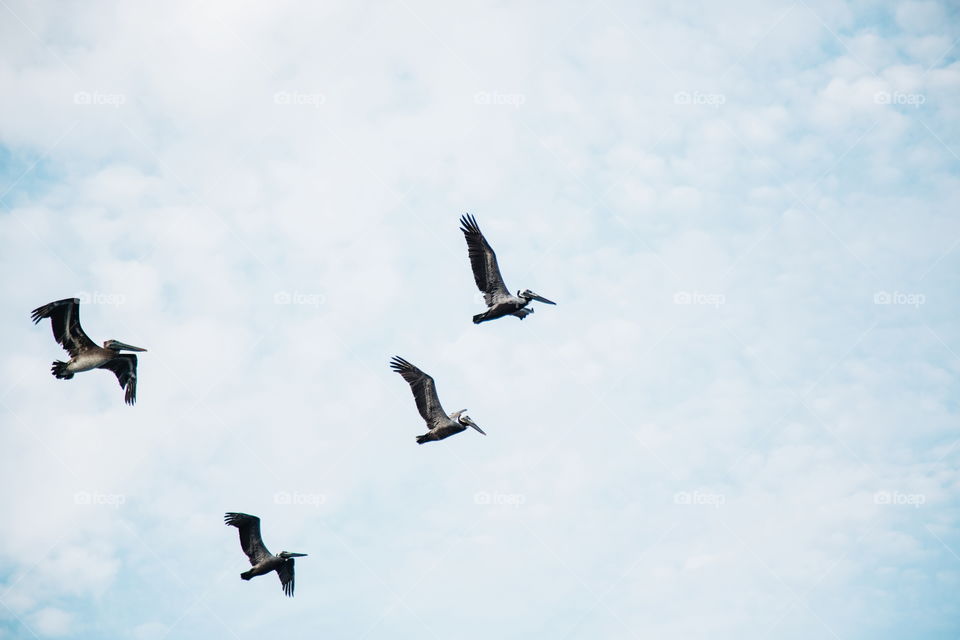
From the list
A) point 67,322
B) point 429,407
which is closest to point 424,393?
point 429,407

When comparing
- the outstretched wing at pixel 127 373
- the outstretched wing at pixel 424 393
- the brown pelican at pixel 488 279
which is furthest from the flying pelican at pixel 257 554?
the brown pelican at pixel 488 279

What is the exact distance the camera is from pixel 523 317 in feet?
123

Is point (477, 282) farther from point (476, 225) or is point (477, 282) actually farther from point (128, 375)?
point (128, 375)

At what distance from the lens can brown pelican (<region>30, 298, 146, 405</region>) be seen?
34.0 m

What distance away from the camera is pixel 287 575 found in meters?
38.4

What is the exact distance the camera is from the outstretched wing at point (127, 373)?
36.4 metres

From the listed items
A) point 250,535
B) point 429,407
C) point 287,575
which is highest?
point 429,407

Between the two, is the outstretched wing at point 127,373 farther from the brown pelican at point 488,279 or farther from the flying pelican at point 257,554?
the brown pelican at point 488,279

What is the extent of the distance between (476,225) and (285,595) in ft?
50.3

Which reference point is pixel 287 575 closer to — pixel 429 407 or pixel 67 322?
pixel 429 407

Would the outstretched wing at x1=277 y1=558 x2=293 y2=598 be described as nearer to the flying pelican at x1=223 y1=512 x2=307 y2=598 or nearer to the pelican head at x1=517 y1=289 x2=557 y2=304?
the flying pelican at x1=223 y1=512 x2=307 y2=598

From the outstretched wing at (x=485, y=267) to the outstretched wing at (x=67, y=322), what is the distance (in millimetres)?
13179

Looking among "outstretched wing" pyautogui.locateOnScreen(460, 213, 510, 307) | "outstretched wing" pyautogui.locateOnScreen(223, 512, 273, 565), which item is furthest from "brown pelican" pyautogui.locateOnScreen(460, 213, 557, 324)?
"outstretched wing" pyautogui.locateOnScreen(223, 512, 273, 565)

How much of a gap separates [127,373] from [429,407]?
10705 mm
